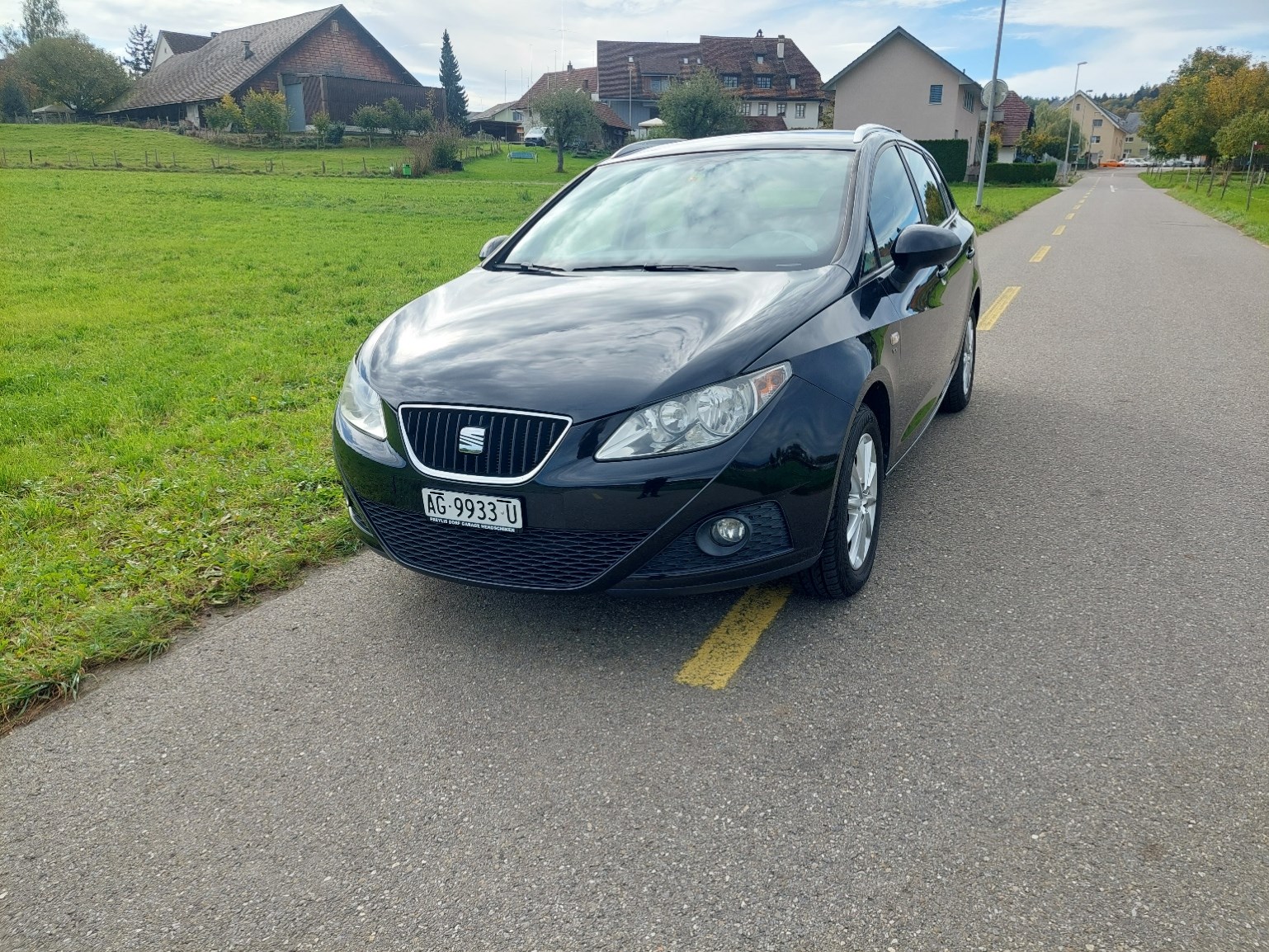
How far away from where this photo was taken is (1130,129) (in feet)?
532

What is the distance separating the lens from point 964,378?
6363mm

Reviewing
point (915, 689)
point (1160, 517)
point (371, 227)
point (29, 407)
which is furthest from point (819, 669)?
point (371, 227)

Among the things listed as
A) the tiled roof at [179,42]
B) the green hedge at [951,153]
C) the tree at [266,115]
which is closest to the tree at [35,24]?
the tiled roof at [179,42]

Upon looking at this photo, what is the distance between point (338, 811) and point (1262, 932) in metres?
2.20

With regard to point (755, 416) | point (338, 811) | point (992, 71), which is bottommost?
point (338, 811)

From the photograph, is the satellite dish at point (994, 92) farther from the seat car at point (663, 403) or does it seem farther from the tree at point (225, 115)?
the tree at point (225, 115)

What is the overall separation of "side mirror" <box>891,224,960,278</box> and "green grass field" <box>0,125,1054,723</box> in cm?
277

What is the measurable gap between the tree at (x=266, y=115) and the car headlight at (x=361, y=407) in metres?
62.0

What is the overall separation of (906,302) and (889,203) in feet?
2.07

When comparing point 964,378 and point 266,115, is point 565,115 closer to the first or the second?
point 266,115

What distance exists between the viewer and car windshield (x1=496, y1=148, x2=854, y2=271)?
4.00m

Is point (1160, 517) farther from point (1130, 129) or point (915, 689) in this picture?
point (1130, 129)

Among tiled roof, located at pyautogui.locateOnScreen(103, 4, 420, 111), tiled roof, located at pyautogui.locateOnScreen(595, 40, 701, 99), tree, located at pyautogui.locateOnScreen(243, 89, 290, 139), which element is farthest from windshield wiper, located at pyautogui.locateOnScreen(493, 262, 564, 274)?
tiled roof, located at pyautogui.locateOnScreen(595, 40, 701, 99)

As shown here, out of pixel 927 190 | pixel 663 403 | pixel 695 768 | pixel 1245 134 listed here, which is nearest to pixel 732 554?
pixel 663 403
